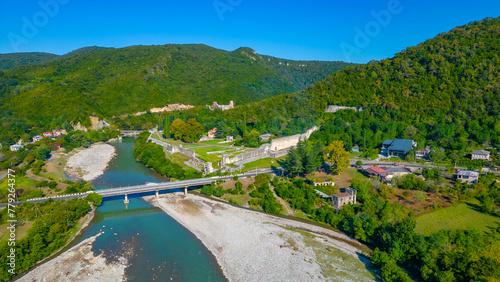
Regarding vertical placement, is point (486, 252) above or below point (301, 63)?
below

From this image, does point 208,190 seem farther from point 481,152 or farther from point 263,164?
point 481,152

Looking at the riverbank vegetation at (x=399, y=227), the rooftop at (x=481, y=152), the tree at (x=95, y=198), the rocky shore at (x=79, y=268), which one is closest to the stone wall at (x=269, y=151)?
the riverbank vegetation at (x=399, y=227)

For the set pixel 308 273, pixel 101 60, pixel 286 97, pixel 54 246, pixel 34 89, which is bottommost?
pixel 308 273

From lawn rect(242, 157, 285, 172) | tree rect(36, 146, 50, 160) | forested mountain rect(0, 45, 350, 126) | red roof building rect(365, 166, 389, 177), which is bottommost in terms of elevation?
red roof building rect(365, 166, 389, 177)

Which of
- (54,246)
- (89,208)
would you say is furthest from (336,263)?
(89,208)

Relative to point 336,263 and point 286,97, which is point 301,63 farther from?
point 336,263

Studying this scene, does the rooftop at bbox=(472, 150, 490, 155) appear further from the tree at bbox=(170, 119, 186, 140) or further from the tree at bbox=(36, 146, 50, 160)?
the tree at bbox=(36, 146, 50, 160)

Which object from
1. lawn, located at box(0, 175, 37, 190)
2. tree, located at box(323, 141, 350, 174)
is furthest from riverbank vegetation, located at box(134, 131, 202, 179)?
tree, located at box(323, 141, 350, 174)
